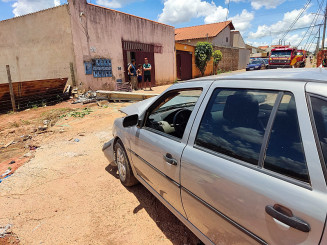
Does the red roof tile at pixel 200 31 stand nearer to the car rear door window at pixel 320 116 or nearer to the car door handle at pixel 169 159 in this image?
the car door handle at pixel 169 159

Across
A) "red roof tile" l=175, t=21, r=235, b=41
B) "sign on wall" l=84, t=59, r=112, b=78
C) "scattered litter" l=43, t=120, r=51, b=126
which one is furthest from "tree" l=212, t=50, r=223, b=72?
"scattered litter" l=43, t=120, r=51, b=126

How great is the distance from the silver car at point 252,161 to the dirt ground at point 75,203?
594 mm

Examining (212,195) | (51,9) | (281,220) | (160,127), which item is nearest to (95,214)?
(160,127)

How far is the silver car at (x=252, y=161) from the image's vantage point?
1144 millimetres

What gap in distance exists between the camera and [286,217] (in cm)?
115

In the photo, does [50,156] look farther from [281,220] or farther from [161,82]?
[161,82]

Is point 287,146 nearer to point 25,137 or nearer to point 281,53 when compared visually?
point 25,137

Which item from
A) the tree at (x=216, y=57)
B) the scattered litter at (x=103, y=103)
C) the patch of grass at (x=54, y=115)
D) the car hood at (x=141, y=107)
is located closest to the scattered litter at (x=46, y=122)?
the patch of grass at (x=54, y=115)

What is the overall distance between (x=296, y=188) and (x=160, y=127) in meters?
1.59

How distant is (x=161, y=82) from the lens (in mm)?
17188

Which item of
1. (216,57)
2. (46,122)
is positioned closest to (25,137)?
(46,122)

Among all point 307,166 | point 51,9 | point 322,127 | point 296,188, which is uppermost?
point 51,9

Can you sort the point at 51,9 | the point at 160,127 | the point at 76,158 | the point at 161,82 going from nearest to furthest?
1. the point at 160,127
2. the point at 76,158
3. the point at 51,9
4. the point at 161,82

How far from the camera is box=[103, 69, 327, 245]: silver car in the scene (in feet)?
3.75
